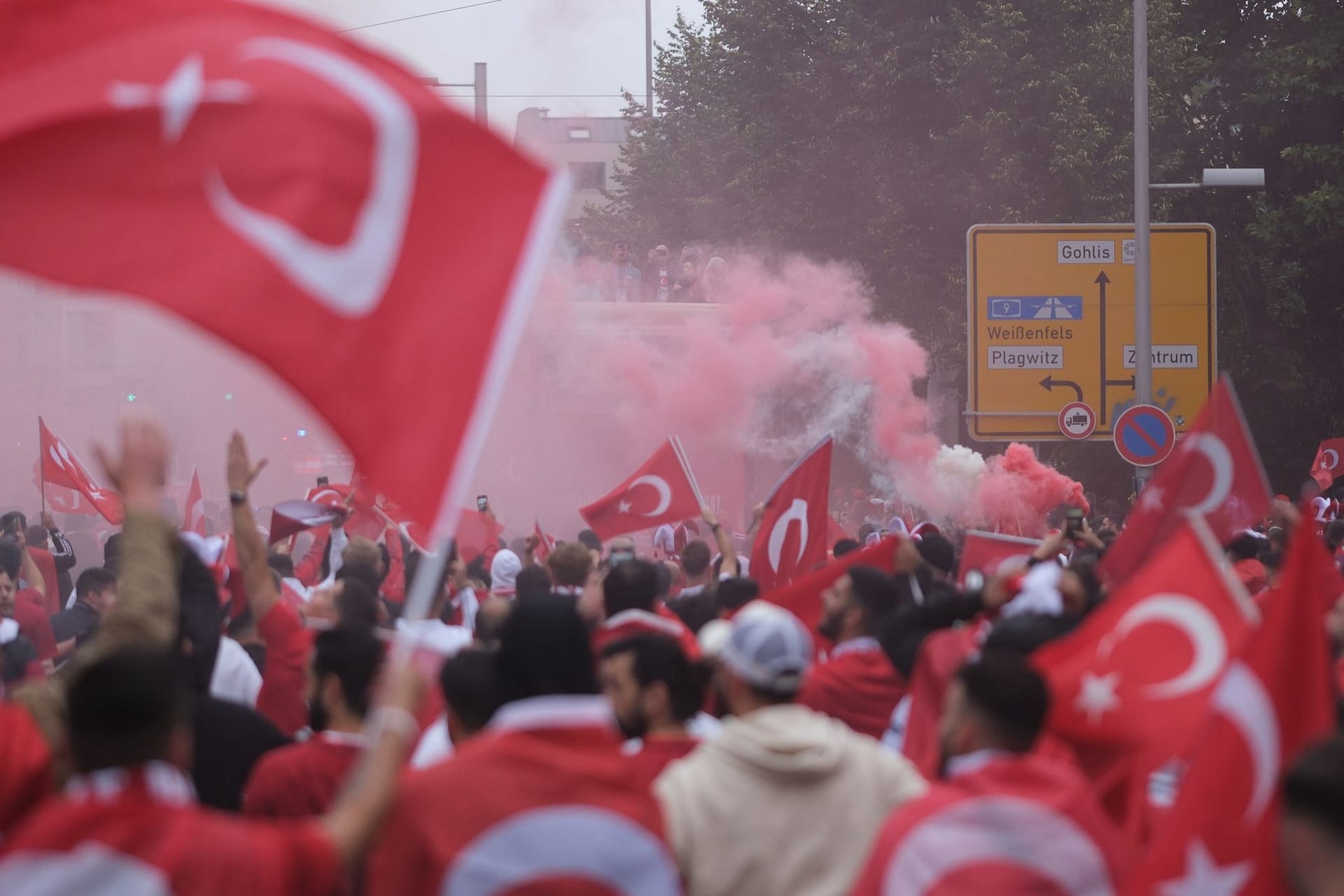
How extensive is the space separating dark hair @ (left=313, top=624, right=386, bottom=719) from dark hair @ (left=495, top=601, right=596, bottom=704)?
0.79m

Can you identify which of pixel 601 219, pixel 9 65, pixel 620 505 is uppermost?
pixel 601 219

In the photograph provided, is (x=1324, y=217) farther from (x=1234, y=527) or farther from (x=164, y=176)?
(x=164, y=176)

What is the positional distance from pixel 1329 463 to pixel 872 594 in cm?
1622

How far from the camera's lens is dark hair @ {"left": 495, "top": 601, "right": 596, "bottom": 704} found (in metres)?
3.24

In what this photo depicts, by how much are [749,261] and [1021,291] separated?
41.9ft

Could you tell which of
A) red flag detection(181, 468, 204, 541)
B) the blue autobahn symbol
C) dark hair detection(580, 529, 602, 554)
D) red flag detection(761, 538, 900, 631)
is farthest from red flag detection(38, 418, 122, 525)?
the blue autobahn symbol

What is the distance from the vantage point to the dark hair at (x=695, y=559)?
31.1 ft

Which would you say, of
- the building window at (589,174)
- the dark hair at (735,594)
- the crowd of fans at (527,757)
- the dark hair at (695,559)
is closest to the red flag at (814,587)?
the dark hair at (735,594)

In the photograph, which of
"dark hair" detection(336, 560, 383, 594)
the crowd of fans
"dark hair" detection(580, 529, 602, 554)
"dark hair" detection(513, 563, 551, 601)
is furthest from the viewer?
"dark hair" detection(580, 529, 602, 554)

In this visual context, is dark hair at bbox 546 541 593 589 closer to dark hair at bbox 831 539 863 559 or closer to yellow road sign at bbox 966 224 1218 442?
dark hair at bbox 831 539 863 559

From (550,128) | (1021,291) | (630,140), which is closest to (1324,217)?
(1021,291)

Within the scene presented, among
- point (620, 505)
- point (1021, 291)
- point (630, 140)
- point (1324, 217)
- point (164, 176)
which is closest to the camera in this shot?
point (164, 176)

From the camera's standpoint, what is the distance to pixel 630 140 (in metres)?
44.1

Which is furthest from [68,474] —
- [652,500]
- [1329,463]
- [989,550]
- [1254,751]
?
[1329,463]
